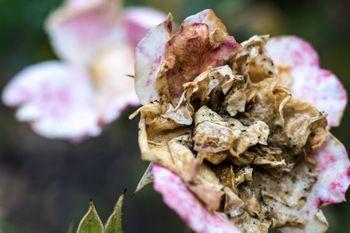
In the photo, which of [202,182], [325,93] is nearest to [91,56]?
[325,93]

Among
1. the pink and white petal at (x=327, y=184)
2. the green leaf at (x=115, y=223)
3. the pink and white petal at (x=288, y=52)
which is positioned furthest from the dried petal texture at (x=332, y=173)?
the green leaf at (x=115, y=223)

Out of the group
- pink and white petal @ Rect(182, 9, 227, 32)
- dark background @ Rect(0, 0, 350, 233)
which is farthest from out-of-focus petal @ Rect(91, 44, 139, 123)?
pink and white petal @ Rect(182, 9, 227, 32)

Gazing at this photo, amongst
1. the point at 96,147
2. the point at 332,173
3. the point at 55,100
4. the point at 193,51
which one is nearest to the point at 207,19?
the point at 193,51

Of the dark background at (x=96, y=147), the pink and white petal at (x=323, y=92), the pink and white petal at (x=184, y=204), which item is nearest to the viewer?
the pink and white petal at (x=184, y=204)

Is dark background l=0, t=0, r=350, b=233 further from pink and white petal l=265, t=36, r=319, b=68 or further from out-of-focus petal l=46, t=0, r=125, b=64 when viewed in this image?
pink and white petal l=265, t=36, r=319, b=68

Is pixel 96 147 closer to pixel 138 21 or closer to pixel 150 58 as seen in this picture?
pixel 138 21

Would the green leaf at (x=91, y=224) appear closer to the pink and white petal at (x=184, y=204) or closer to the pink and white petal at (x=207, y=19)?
the pink and white petal at (x=184, y=204)
